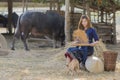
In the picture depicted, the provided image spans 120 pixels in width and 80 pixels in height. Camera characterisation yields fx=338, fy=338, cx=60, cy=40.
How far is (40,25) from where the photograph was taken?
13.2 m

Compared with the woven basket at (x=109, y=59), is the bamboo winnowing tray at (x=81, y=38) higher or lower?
higher

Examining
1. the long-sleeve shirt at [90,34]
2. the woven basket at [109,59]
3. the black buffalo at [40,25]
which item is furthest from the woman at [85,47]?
the black buffalo at [40,25]

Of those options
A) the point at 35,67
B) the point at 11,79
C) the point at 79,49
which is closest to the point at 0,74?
the point at 11,79

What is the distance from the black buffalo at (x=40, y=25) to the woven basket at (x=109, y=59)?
5.21 m

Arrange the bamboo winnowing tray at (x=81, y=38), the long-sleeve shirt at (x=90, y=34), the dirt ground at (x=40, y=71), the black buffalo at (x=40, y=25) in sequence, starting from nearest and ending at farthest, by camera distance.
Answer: the dirt ground at (x=40, y=71) < the bamboo winnowing tray at (x=81, y=38) < the long-sleeve shirt at (x=90, y=34) < the black buffalo at (x=40, y=25)

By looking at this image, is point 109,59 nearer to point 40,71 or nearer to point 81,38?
point 81,38

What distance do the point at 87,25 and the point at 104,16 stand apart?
29.6 ft

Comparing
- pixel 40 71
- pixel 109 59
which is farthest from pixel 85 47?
pixel 40 71

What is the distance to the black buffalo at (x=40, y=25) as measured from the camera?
12.8 meters

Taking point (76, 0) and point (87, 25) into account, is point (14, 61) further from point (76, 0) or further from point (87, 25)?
point (76, 0)

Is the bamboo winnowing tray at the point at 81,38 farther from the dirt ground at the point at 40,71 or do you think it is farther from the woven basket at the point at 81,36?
the dirt ground at the point at 40,71

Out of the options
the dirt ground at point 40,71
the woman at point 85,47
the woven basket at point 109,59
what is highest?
the woman at point 85,47

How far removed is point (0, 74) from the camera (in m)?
7.41

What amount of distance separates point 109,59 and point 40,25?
5.75 metres
